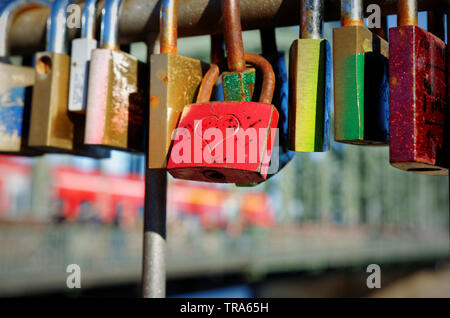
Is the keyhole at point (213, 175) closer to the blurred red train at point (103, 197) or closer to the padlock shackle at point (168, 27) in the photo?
the padlock shackle at point (168, 27)

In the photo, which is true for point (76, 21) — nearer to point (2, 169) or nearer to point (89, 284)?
point (89, 284)

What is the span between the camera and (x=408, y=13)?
771 mm

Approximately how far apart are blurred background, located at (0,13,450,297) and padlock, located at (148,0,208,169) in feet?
2.19

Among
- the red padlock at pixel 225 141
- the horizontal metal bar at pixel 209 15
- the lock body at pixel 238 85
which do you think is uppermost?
the horizontal metal bar at pixel 209 15

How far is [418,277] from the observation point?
28.9m

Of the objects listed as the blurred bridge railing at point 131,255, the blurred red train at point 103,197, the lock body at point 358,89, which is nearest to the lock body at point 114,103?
the lock body at point 358,89

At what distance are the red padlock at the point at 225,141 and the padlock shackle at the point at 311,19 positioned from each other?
12 cm

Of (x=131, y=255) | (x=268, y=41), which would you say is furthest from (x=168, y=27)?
(x=131, y=255)

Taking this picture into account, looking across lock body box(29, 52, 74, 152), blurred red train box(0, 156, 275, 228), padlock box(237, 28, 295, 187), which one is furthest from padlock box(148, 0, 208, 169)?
blurred red train box(0, 156, 275, 228)

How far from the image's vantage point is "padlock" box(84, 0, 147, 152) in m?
0.89

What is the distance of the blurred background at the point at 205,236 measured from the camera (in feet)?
33.1

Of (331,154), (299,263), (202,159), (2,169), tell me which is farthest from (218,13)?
(331,154)

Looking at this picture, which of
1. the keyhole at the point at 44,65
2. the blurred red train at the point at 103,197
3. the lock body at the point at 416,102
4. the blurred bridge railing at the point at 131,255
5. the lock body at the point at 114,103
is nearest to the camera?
the lock body at the point at 416,102
